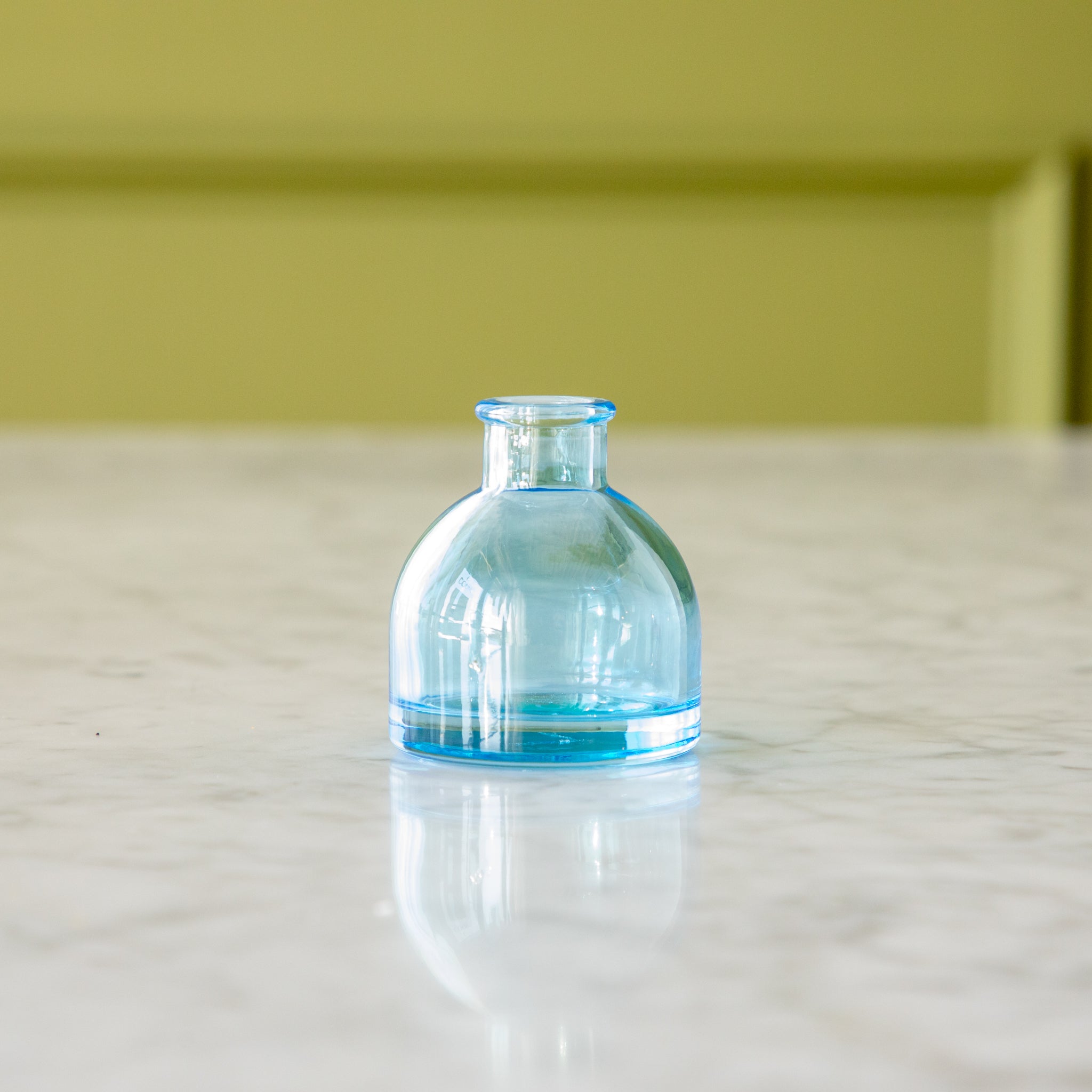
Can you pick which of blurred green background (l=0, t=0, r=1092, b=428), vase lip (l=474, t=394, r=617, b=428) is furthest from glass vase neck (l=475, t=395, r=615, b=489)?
blurred green background (l=0, t=0, r=1092, b=428)

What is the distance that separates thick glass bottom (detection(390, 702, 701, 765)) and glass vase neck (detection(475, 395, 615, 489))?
6 cm

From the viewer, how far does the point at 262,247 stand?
2975mm

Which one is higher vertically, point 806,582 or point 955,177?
point 955,177

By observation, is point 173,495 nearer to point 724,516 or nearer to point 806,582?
point 724,516

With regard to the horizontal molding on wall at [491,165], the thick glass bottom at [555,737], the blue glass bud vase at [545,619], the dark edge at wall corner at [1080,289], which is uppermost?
the horizontal molding on wall at [491,165]

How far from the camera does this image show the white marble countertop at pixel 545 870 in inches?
8.2

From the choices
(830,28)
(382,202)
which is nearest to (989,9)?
(830,28)

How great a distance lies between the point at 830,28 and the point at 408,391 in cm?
110

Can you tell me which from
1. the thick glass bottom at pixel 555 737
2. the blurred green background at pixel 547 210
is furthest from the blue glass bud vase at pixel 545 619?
the blurred green background at pixel 547 210

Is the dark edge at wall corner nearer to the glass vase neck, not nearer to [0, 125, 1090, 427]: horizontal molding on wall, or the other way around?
[0, 125, 1090, 427]: horizontal molding on wall

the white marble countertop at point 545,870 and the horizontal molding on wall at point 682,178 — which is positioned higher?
the horizontal molding on wall at point 682,178

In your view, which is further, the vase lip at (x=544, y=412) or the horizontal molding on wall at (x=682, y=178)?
the horizontal molding on wall at (x=682, y=178)

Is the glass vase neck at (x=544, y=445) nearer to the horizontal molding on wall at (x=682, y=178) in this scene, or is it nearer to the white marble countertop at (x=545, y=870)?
the white marble countertop at (x=545, y=870)

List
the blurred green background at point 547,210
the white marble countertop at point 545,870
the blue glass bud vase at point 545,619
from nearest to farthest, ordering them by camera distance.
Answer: the white marble countertop at point 545,870
the blue glass bud vase at point 545,619
the blurred green background at point 547,210
